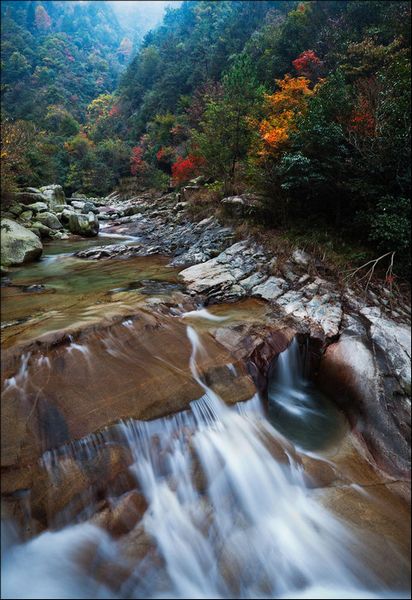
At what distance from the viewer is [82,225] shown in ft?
48.8

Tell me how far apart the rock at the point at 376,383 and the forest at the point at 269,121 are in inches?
93.5

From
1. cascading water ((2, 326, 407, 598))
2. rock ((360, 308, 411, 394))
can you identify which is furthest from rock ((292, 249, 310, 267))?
cascading water ((2, 326, 407, 598))

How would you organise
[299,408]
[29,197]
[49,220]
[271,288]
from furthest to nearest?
[29,197] → [49,220] → [271,288] → [299,408]

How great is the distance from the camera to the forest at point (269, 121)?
7992 mm

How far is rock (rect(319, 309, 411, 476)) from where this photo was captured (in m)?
4.57

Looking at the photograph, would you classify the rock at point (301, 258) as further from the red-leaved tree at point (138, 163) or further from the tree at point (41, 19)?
the tree at point (41, 19)

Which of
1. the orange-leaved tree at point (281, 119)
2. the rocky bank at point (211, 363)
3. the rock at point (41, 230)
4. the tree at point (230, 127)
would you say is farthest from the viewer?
the tree at point (230, 127)

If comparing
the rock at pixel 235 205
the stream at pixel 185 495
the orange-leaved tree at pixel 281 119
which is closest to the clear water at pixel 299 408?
the stream at pixel 185 495

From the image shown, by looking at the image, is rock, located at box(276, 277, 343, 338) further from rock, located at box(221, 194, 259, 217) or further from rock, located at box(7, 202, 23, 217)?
rock, located at box(7, 202, 23, 217)

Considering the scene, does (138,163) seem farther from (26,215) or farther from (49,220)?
(26,215)

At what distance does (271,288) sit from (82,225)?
439 inches

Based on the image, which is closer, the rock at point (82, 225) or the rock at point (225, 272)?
the rock at point (225, 272)

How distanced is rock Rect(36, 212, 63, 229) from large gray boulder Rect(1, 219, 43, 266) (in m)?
4.65

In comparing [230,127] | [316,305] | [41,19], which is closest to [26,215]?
[230,127]
